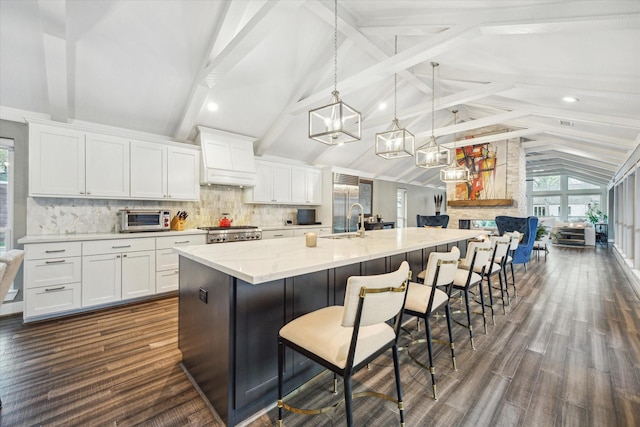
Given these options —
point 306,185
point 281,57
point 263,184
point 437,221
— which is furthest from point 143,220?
point 437,221

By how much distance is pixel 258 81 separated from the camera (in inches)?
166

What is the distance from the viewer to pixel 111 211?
391cm

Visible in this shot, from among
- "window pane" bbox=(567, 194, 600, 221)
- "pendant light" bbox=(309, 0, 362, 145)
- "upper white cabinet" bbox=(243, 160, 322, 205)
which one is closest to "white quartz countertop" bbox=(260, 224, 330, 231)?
"upper white cabinet" bbox=(243, 160, 322, 205)

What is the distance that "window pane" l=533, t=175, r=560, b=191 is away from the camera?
→ 13797mm

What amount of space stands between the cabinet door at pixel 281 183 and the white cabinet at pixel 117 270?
257 cm

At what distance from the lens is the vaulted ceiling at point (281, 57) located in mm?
2414

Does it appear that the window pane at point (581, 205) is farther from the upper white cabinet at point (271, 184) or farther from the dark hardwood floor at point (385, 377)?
the upper white cabinet at point (271, 184)

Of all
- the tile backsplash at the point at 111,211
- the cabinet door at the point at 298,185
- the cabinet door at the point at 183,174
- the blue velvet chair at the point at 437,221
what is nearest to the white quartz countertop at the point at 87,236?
the tile backsplash at the point at 111,211

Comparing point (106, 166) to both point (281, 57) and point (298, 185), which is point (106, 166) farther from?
point (298, 185)

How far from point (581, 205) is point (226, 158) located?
1662cm

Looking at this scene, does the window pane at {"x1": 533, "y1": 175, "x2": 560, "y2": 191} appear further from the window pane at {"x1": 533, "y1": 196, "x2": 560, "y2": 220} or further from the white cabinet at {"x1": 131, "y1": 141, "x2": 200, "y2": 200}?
the white cabinet at {"x1": 131, "y1": 141, "x2": 200, "y2": 200}

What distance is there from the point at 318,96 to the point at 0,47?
364 centimetres

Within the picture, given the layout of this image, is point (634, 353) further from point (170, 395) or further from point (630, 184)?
A: point (630, 184)

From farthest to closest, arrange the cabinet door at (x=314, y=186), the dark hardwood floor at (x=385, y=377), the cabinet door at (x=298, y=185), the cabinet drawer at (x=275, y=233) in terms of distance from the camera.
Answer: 1. the cabinet door at (x=314, y=186)
2. the cabinet door at (x=298, y=185)
3. the cabinet drawer at (x=275, y=233)
4. the dark hardwood floor at (x=385, y=377)
